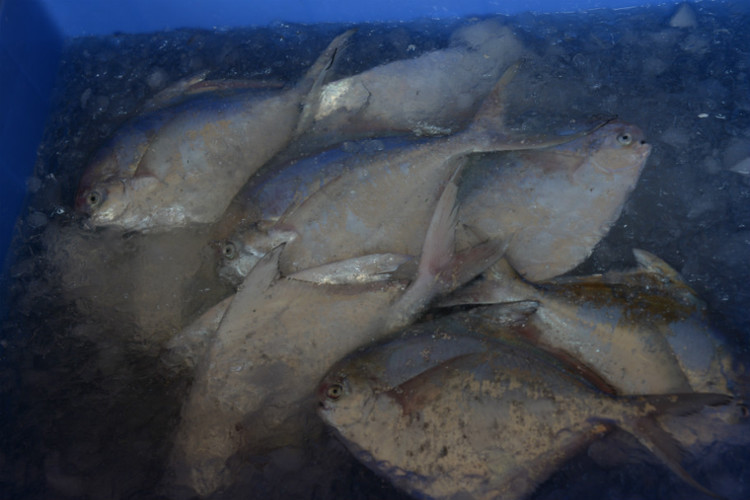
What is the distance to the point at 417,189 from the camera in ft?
7.75

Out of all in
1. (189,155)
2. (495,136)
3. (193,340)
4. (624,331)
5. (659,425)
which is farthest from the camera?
(189,155)

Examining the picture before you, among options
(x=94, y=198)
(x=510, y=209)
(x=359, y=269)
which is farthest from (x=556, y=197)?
(x=94, y=198)

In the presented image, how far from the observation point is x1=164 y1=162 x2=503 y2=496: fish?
2293 millimetres

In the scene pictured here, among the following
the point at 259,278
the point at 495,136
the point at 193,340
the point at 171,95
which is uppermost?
the point at 171,95

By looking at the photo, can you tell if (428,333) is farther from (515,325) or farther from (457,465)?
(457,465)

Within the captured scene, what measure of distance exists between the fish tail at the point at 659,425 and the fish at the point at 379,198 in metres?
0.85

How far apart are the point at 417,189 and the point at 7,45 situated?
89.9 inches

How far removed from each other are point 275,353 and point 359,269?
50cm

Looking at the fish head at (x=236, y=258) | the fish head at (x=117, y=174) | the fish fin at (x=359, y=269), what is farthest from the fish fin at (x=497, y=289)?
the fish head at (x=117, y=174)

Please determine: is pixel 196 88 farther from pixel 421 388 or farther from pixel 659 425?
pixel 659 425

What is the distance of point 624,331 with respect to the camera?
2207mm

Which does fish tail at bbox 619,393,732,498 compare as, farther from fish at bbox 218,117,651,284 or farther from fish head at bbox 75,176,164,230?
fish head at bbox 75,176,164,230

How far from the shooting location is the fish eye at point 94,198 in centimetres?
254

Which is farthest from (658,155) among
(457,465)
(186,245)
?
(186,245)
